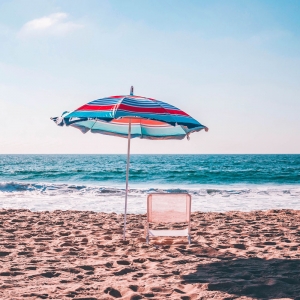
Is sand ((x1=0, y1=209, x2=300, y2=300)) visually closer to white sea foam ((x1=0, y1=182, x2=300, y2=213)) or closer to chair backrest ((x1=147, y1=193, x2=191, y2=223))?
chair backrest ((x1=147, y1=193, x2=191, y2=223))


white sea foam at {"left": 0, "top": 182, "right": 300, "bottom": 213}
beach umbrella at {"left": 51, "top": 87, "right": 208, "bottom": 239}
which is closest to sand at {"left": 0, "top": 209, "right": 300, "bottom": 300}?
beach umbrella at {"left": 51, "top": 87, "right": 208, "bottom": 239}

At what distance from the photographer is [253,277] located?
3.76 metres

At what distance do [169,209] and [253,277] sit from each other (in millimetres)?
1926

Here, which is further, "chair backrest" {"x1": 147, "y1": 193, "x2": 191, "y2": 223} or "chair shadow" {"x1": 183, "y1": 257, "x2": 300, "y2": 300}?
"chair backrest" {"x1": 147, "y1": 193, "x2": 191, "y2": 223}

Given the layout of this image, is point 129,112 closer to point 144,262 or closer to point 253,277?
point 144,262

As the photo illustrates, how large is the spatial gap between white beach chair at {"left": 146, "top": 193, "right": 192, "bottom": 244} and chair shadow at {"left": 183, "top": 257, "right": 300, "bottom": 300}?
108cm

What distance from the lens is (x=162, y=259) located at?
4559 millimetres

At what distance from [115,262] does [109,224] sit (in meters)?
3.02

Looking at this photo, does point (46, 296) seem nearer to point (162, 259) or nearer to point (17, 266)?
point (17, 266)

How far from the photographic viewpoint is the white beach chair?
542cm

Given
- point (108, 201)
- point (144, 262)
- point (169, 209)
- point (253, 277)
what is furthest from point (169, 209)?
point (108, 201)

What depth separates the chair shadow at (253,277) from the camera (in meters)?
3.35

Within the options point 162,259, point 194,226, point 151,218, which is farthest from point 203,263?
point 194,226

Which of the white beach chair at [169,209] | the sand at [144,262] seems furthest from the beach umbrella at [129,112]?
the sand at [144,262]
